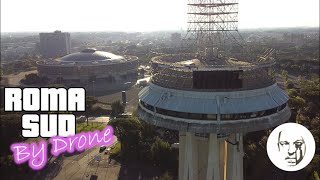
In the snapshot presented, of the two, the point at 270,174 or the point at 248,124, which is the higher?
the point at 248,124

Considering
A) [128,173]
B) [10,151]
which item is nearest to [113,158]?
[128,173]

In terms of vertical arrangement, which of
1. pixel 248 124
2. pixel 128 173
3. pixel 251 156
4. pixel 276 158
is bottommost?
pixel 128 173

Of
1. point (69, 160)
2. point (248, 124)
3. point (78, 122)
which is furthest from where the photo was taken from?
point (78, 122)

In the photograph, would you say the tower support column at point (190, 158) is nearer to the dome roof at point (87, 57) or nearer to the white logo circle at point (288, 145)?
the white logo circle at point (288, 145)

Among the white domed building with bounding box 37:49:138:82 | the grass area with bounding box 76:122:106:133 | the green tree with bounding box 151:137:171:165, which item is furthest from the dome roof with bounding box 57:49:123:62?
the green tree with bounding box 151:137:171:165

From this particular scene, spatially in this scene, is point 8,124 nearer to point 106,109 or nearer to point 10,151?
point 10,151

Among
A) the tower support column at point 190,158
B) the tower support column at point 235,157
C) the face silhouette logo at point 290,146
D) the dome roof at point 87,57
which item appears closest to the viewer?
the tower support column at point 190,158

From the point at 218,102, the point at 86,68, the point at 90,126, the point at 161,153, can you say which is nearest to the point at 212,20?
the point at 218,102

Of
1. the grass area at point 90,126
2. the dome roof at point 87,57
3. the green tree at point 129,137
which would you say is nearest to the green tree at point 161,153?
the green tree at point 129,137
